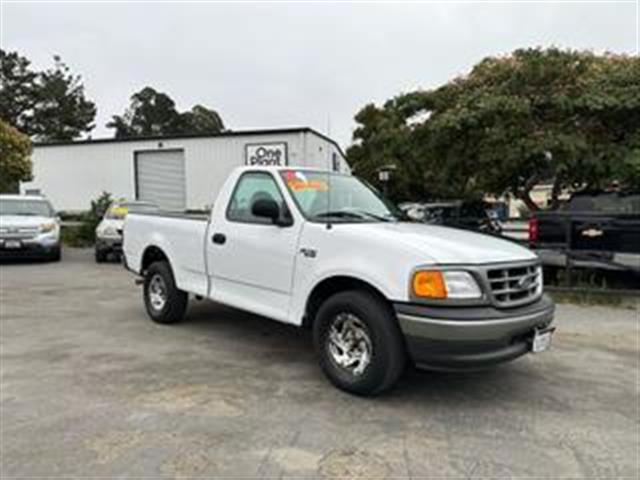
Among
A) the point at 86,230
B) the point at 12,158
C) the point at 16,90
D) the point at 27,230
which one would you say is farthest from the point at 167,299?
the point at 16,90

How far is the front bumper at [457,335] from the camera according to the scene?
4.40 meters

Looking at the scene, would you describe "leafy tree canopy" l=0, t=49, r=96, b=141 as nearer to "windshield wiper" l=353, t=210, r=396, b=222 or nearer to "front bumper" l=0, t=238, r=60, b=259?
"front bumper" l=0, t=238, r=60, b=259

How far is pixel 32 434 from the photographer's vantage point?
13.7 feet

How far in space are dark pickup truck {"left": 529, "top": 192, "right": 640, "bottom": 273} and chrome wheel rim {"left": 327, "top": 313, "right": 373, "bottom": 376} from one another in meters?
5.90

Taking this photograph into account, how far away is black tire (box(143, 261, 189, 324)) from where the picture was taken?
7316 mm

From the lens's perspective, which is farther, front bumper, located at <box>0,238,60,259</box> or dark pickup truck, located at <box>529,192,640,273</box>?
front bumper, located at <box>0,238,60,259</box>

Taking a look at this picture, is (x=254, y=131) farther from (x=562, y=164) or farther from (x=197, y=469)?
(x=197, y=469)

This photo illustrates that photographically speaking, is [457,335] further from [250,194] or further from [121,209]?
[121,209]

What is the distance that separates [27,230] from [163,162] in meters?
11.2

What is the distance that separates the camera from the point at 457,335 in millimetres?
4387

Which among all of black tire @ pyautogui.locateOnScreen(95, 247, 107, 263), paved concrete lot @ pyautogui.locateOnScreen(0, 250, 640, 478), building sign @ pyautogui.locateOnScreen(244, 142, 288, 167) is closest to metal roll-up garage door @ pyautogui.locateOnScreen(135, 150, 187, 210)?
building sign @ pyautogui.locateOnScreen(244, 142, 288, 167)

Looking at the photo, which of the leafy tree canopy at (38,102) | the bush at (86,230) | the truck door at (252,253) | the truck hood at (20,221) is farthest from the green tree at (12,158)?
the leafy tree canopy at (38,102)

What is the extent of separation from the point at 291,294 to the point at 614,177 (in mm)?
7559

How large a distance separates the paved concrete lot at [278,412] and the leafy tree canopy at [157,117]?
70.3m
